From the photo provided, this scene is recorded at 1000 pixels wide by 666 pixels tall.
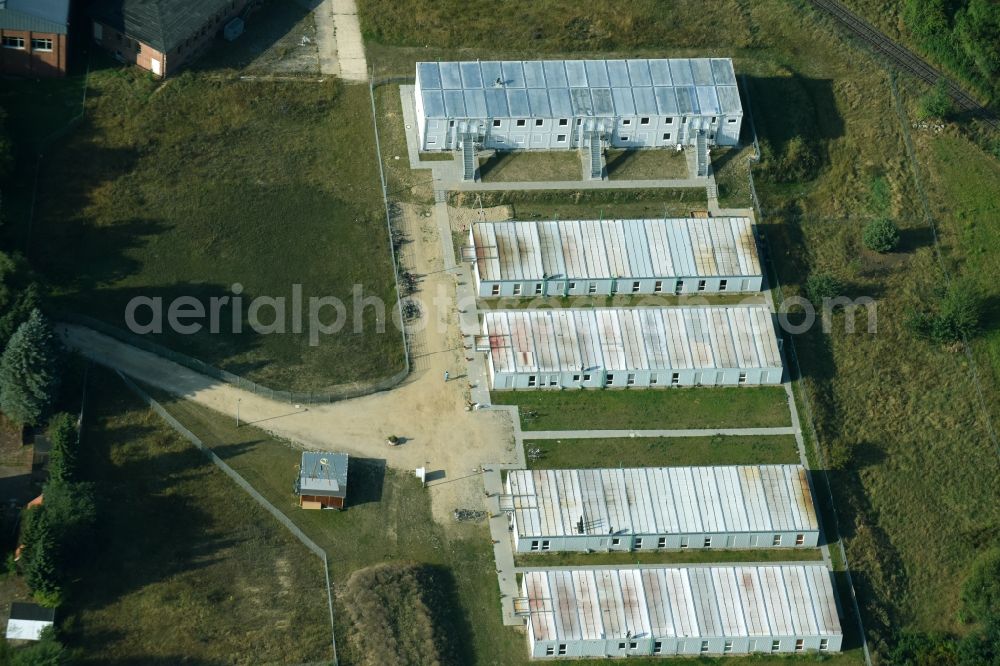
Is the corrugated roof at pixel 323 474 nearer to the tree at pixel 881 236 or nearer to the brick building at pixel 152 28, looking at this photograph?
the brick building at pixel 152 28

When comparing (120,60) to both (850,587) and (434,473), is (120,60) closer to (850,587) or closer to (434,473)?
(434,473)

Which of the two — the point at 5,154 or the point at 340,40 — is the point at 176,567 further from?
the point at 340,40

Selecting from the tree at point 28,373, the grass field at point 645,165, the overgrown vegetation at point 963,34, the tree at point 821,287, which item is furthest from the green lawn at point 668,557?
the overgrown vegetation at point 963,34

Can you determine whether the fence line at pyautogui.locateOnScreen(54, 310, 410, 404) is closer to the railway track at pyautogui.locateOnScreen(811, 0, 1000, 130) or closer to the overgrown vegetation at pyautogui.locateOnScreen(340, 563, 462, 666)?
the overgrown vegetation at pyautogui.locateOnScreen(340, 563, 462, 666)

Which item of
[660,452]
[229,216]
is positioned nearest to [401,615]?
[660,452]

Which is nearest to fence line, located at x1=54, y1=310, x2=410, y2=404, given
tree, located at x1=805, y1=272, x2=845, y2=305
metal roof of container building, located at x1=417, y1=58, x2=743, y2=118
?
metal roof of container building, located at x1=417, y1=58, x2=743, y2=118

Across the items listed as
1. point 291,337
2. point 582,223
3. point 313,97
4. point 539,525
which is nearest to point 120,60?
point 313,97
